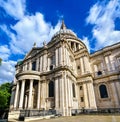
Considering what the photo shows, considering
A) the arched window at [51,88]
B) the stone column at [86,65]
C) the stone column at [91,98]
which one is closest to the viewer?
the arched window at [51,88]

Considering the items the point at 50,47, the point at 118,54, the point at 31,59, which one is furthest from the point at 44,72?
the point at 118,54

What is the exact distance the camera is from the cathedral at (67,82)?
21634 millimetres

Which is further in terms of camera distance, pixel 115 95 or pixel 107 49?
pixel 107 49

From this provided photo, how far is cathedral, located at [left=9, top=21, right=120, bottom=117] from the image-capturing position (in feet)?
71.0

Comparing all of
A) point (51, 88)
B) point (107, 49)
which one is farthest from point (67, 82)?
point (107, 49)

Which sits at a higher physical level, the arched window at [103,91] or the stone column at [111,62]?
the stone column at [111,62]

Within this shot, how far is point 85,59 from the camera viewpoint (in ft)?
95.5

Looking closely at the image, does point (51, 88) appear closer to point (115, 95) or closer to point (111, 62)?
point (115, 95)

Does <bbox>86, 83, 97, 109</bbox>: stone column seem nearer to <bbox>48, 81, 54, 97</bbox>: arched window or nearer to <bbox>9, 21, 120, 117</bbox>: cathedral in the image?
<bbox>9, 21, 120, 117</bbox>: cathedral

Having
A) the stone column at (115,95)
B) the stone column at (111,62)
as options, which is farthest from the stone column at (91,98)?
the stone column at (111,62)

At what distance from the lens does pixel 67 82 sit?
2164 centimetres

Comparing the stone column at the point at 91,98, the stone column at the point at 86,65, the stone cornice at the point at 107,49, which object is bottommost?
the stone column at the point at 91,98

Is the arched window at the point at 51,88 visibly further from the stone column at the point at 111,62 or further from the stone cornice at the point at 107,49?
the stone cornice at the point at 107,49

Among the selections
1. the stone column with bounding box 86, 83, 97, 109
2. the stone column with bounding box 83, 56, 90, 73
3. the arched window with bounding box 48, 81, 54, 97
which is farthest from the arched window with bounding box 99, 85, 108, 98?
the arched window with bounding box 48, 81, 54, 97
